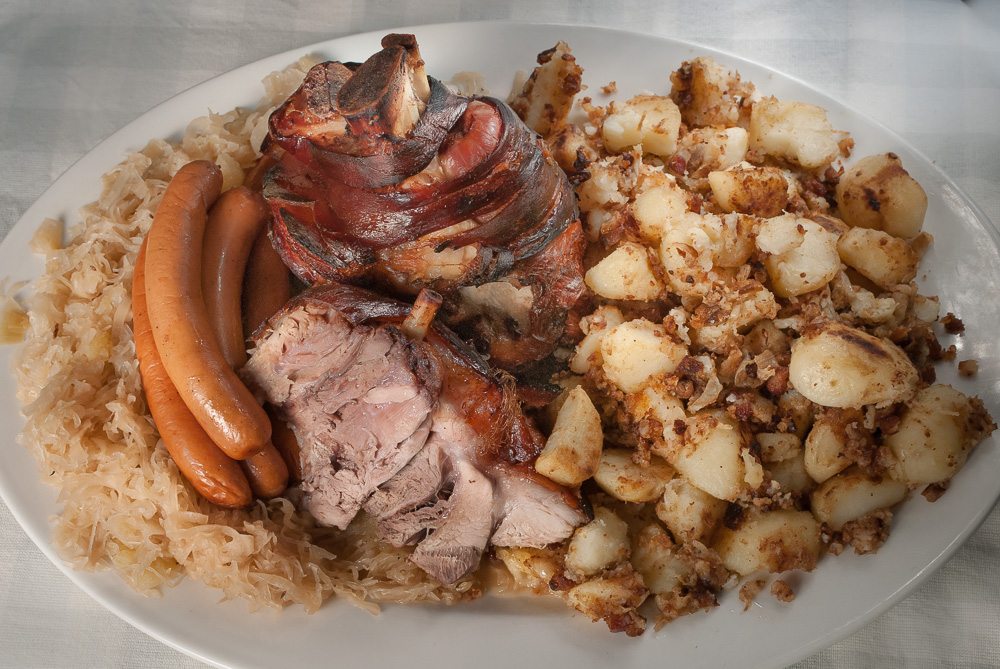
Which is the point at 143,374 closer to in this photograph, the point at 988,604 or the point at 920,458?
the point at 920,458

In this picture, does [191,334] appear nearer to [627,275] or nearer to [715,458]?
[627,275]

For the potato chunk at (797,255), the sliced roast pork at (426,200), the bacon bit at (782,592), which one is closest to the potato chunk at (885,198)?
the potato chunk at (797,255)

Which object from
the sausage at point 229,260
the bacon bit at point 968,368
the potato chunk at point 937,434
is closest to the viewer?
the potato chunk at point 937,434

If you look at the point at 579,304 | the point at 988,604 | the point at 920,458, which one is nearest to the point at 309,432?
the point at 579,304

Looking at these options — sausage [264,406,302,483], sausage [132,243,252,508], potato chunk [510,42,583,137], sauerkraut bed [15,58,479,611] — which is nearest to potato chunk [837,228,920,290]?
potato chunk [510,42,583,137]

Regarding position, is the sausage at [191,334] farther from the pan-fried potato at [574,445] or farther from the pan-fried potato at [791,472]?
the pan-fried potato at [791,472]

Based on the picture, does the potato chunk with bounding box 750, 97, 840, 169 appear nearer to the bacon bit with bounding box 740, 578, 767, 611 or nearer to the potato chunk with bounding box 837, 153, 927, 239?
the potato chunk with bounding box 837, 153, 927, 239
